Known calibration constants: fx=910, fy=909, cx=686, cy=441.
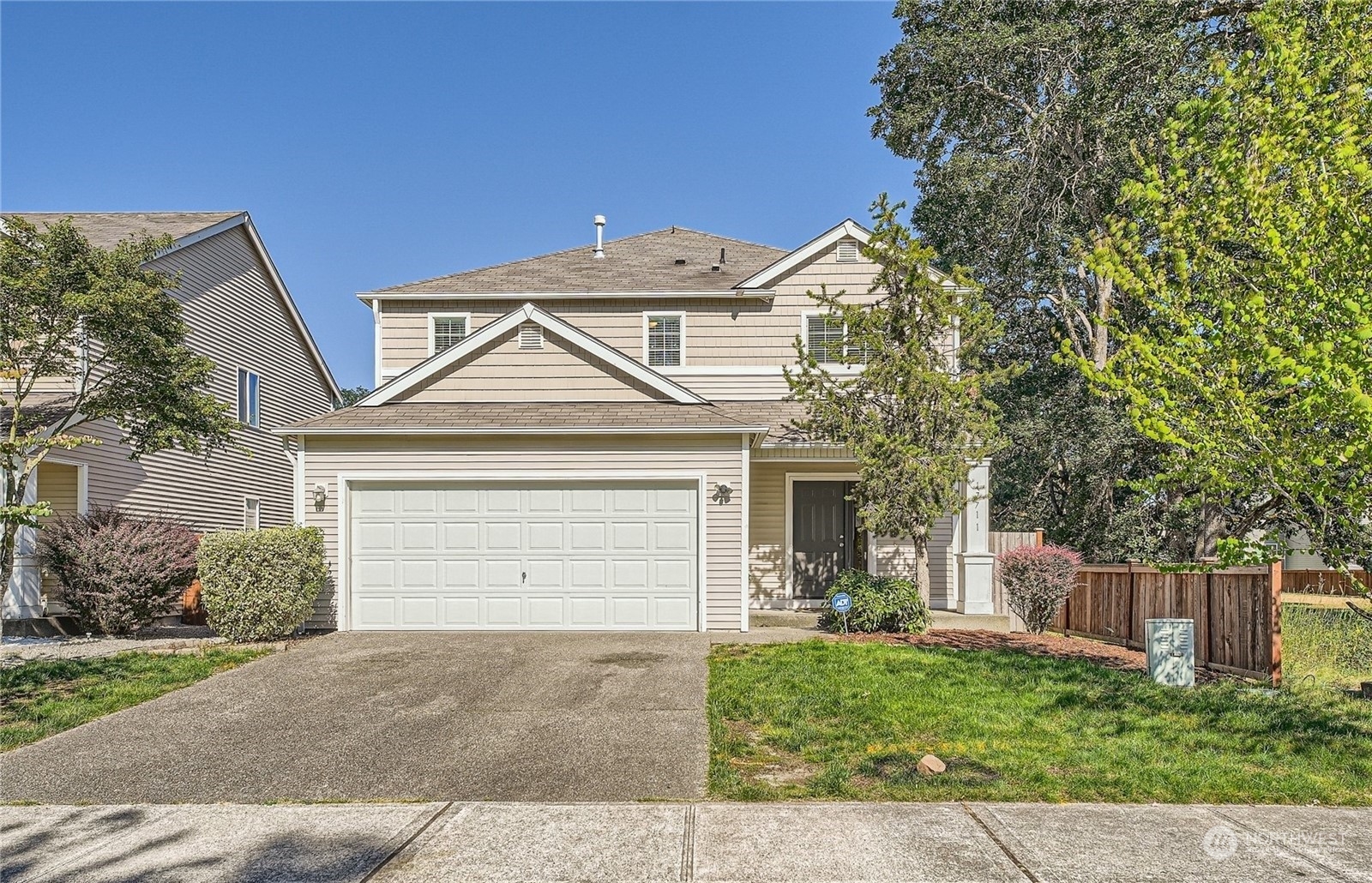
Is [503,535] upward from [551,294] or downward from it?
downward

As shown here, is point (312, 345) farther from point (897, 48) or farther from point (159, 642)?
point (897, 48)

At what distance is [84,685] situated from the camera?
31.2ft

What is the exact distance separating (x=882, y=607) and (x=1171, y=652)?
13.4ft

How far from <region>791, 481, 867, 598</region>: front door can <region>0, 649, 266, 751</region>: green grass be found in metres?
8.67

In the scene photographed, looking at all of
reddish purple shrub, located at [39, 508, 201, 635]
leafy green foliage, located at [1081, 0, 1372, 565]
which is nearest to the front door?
Result: leafy green foliage, located at [1081, 0, 1372, 565]

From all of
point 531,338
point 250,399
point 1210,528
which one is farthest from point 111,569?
point 1210,528

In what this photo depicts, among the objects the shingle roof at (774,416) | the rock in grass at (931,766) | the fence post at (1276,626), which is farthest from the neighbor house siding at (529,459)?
the rock in grass at (931,766)

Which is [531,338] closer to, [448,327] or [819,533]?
[448,327]

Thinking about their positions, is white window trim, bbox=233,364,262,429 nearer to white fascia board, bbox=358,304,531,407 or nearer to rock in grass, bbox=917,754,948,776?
white fascia board, bbox=358,304,531,407

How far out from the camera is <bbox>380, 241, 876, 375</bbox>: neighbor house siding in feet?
55.2

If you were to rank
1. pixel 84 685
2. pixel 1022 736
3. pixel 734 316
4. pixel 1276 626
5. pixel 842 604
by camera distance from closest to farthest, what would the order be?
pixel 1022 736 → pixel 1276 626 → pixel 84 685 → pixel 842 604 → pixel 734 316

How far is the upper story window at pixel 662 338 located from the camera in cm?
1706

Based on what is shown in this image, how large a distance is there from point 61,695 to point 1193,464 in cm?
1078

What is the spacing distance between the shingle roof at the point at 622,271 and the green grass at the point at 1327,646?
10410 mm
